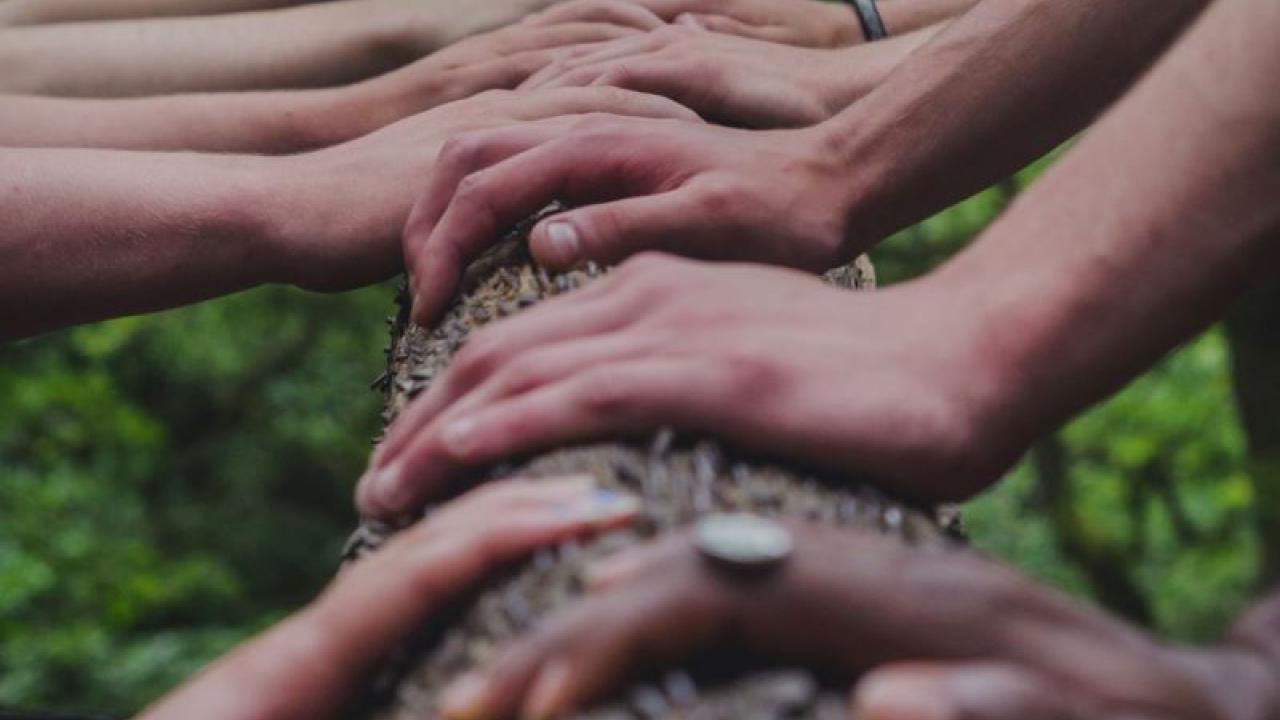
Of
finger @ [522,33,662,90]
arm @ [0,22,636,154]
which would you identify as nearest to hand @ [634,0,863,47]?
arm @ [0,22,636,154]

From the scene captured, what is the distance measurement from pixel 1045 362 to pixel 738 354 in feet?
0.54

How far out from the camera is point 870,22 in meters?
1.87

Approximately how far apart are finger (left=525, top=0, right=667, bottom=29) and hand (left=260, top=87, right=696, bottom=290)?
37cm

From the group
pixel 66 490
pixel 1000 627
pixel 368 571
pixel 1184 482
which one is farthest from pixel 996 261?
pixel 1184 482

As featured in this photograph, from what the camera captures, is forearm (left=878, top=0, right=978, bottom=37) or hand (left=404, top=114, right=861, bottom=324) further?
forearm (left=878, top=0, right=978, bottom=37)

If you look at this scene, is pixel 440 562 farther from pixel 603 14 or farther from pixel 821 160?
pixel 603 14

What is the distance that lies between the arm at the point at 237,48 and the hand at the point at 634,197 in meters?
0.84

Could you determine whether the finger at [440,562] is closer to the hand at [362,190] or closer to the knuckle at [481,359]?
the knuckle at [481,359]

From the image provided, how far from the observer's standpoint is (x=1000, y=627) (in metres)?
0.66

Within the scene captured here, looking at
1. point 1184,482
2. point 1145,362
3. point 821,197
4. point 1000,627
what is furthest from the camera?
point 1184,482

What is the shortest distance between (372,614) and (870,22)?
1.30m

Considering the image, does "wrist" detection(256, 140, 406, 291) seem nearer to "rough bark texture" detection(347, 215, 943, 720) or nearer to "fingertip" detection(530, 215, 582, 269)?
"fingertip" detection(530, 215, 582, 269)

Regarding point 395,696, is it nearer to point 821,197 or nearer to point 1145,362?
point 1145,362

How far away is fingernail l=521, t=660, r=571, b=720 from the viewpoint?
2.09 ft
